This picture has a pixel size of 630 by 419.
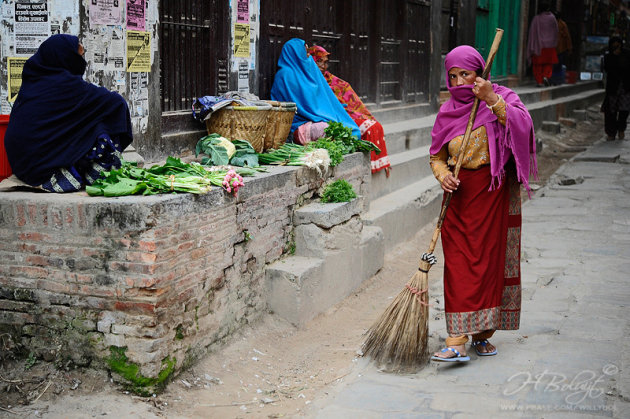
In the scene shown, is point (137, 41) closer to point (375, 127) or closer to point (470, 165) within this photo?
point (470, 165)

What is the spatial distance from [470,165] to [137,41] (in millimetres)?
2715

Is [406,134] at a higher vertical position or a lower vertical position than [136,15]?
lower

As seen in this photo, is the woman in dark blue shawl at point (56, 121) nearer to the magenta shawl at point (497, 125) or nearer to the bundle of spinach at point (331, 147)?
the magenta shawl at point (497, 125)

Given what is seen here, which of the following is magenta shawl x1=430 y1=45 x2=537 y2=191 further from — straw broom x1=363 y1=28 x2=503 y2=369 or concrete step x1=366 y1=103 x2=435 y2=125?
concrete step x1=366 y1=103 x2=435 y2=125

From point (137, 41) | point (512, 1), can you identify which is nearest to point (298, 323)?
point (137, 41)

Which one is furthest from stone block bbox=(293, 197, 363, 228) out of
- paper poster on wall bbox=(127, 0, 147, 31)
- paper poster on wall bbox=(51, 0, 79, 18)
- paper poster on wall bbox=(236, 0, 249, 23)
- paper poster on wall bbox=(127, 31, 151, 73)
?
paper poster on wall bbox=(51, 0, 79, 18)

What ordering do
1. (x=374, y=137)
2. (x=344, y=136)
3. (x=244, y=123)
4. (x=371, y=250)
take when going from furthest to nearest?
(x=374, y=137)
(x=344, y=136)
(x=371, y=250)
(x=244, y=123)

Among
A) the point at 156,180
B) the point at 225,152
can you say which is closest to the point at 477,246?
the point at 156,180

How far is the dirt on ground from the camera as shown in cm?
412

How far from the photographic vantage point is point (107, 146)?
465cm

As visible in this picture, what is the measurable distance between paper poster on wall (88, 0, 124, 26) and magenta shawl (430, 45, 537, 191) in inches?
94.5

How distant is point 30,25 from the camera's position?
4.86 metres

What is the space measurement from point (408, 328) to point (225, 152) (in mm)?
2120

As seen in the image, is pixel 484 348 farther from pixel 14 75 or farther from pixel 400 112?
pixel 400 112
